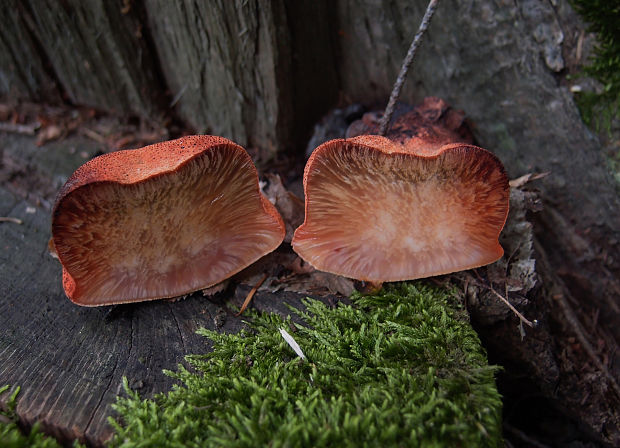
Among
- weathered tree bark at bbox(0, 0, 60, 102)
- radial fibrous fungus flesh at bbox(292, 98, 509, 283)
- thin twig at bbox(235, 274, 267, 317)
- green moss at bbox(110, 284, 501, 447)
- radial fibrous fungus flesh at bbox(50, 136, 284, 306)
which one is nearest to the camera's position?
green moss at bbox(110, 284, 501, 447)

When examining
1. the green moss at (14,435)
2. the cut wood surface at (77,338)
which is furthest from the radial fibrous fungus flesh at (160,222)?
the green moss at (14,435)

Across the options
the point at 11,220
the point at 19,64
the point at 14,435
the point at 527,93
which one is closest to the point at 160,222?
the point at 14,435

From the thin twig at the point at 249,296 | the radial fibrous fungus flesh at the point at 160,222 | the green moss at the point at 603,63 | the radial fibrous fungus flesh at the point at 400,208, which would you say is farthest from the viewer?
the green moss at the point at 603,63

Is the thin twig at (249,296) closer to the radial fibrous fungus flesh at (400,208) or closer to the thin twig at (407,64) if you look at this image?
the radial fibrous fungus flesh at (400,208)

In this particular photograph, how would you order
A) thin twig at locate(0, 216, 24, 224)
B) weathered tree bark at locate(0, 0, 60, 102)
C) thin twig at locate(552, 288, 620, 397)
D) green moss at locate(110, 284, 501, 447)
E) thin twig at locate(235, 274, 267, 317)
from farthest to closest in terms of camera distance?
weathered tree bark at locate(0, 0, 60, 102) < thin twig at locate(0, 216, 24, 224) < thin twig at locate(552, 288, 620, 397) < thin twig at locate(235, 274, 267, 317) < green moss at locate(110, 284, 501, 447)

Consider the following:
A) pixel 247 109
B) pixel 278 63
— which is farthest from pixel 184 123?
pixel 278 63

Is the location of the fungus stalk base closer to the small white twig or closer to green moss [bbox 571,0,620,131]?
the small white twig

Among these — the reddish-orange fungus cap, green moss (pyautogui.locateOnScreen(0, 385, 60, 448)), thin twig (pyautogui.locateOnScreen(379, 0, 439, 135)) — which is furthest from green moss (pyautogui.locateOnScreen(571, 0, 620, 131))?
green moss (pyautogui.locateOnScreen(0, 385, 60, 448))
